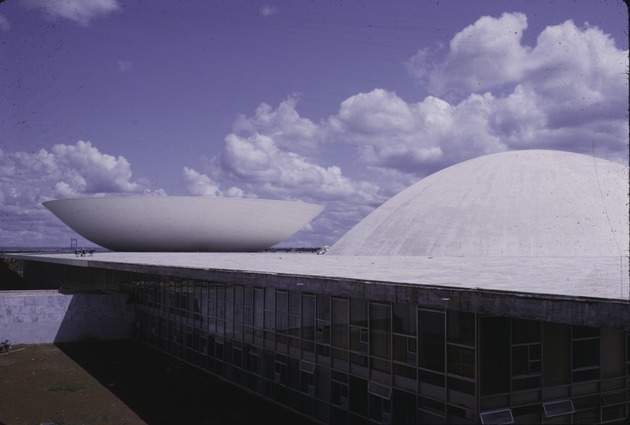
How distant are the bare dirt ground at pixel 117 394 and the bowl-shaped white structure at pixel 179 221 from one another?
17.5 metres

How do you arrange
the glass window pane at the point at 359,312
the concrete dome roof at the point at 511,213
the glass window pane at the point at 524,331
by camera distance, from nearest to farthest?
the glass window pane at the point at 524,331 < the glass window pane at the point at 359,312 < the concrete dome roof at the point at 511,213

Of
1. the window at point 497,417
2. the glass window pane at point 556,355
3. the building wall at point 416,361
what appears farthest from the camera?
the glass window pane at point 556,355

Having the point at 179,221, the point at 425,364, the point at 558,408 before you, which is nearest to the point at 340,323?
the point at 425,364

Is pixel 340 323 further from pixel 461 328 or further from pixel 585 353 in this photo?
pixel 585 353

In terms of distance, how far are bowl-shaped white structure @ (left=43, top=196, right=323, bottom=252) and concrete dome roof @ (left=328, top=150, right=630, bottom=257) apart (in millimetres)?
13193

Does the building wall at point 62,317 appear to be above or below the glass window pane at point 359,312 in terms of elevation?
below

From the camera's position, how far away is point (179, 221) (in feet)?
164

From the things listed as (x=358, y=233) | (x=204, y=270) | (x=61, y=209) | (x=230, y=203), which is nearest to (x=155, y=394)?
(x=204, y=270)

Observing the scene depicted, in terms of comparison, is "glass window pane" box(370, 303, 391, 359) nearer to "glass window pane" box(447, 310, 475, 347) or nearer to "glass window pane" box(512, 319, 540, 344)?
"glass window pane" box(447, 310, 475, 347)

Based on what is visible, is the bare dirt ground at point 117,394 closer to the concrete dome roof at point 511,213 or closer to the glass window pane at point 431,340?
the glass window pane at point 431,340

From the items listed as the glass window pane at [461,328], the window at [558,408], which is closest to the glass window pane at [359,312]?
the glass window pane at [461,328]

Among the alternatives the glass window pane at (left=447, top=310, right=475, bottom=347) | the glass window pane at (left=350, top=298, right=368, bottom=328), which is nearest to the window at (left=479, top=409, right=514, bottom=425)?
the glass window pane at (left=447, top=310, right=475, bottom=347)

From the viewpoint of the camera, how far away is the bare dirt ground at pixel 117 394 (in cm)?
2110

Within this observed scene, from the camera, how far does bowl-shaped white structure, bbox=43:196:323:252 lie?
4928 cm
